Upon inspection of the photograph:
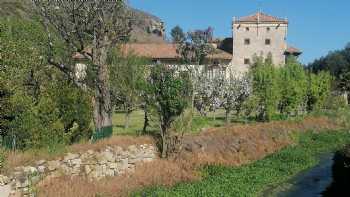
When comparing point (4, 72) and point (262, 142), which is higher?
point (4, 72)

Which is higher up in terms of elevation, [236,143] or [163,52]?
[163,52]

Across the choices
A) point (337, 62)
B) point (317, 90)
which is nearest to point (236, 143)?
point (317, 90)

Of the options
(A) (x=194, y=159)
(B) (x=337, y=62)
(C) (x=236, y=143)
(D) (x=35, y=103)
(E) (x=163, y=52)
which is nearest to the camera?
(D) (x=35, y=103)

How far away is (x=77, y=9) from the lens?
2642 centimetres

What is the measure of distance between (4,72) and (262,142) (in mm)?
17713

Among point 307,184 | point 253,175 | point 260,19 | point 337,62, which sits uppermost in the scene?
point 260,19

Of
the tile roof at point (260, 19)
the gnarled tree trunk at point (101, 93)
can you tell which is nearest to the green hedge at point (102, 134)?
the gnarled tree trunk at point (101, 93)

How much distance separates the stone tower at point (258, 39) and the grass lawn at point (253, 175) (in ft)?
125

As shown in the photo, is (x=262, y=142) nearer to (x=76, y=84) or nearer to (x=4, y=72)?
(x=76, y=84)

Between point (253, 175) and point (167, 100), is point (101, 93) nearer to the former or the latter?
point (167, 100)

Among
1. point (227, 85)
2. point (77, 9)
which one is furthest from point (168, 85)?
point (227, 85)

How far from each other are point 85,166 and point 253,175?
27.3ft

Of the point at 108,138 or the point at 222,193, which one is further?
the point at 108,138

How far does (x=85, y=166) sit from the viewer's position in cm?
1994
